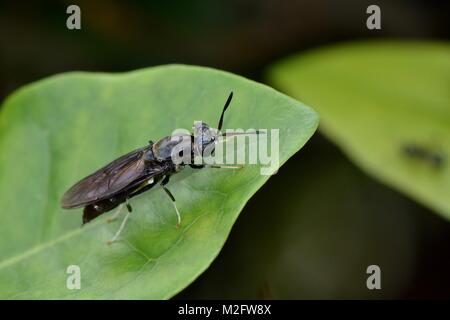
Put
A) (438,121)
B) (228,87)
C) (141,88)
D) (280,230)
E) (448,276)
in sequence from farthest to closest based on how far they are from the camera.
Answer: (280,230) < (448,276) < (438,121) < (141,88) < (228,87)

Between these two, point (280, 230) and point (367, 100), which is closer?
point (367, 100)

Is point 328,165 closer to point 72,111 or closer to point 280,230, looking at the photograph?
point 280,230

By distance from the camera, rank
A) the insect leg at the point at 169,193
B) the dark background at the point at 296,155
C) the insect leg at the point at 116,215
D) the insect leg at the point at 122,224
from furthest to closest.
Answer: the dark background at the point at 296,155 < the insect leg at the point at 116,215 < the insect leg at the point at 122,224 < the insect leg at the point at 169,193

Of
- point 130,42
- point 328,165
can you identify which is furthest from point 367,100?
point 130,42

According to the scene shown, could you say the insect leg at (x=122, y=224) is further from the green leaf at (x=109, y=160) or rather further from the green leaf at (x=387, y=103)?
the green leaf at (x=387, y=103)

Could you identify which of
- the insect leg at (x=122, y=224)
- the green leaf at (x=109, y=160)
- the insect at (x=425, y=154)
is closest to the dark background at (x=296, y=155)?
the insect at (x=425, y=154)

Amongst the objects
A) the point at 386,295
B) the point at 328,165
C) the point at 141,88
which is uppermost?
the point at 141,88

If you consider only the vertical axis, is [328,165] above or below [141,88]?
below

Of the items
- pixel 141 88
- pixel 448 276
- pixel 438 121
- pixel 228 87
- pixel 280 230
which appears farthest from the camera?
pixel 280 230
